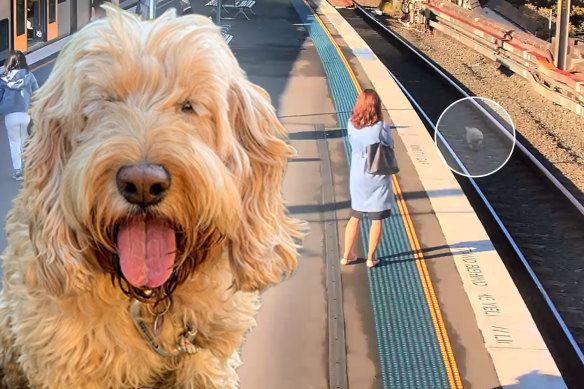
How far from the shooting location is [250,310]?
1714 mm

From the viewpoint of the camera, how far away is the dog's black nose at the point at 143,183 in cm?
121

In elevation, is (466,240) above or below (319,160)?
below

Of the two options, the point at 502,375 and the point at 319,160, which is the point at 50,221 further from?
the point at 319,160

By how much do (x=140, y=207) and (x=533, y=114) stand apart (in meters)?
7.44

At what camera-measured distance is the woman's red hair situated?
15.0ft

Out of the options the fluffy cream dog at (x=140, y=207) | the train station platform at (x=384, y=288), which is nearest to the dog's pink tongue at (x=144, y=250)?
the fluffy cream dog at (x=140, y=207)

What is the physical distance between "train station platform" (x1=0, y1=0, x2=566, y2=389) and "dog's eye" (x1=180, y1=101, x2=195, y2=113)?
4.75 ft

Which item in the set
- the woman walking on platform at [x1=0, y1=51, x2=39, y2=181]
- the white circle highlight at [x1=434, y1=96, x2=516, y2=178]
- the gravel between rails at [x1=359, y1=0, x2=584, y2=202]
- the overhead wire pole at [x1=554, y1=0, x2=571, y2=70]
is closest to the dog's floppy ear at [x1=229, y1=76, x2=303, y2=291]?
the woman walking on platform at [x1=0, y1=51, x2=39, y2=181]

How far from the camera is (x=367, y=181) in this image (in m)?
4.76

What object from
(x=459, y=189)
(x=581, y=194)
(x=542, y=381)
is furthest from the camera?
(x=581, y=194)

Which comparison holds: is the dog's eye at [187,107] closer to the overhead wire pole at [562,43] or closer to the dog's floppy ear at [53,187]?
the dog's floppy ear at [53,187]

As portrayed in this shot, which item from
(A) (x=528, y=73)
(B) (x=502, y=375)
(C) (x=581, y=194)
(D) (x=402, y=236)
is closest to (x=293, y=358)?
(B) (x=502, y=375)

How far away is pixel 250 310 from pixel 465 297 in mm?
2994

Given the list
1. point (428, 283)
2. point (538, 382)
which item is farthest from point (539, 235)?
point (538, 382)
